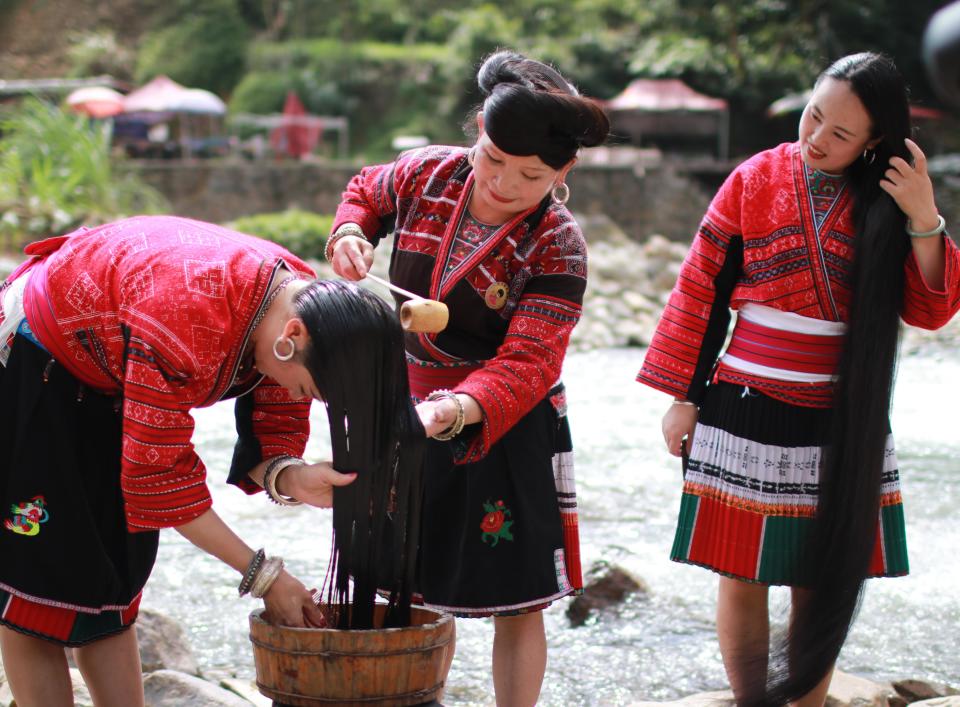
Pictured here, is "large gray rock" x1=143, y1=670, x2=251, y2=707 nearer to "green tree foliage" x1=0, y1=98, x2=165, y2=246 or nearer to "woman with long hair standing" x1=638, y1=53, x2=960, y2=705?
"woman with long hair standing" x1=638, y1=53, x2=960, y2=705

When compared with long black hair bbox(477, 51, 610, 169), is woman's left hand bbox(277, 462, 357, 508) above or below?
below

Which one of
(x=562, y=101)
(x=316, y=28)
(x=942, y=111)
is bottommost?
(x=562, y=101)

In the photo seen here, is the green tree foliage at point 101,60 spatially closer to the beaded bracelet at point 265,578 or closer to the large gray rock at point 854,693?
the large gray rock at point 854,693

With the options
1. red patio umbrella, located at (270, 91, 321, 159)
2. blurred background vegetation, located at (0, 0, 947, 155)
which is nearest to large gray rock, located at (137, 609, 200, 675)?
blurred background vegetation, located at (0, 0, 947, 155)

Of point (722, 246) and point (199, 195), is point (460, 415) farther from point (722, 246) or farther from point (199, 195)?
point (199, 195)

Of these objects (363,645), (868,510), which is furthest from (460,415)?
(868,510)

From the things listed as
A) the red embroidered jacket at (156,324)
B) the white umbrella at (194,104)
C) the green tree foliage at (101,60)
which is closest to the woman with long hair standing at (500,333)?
the red embroidered jacket at (156,324)

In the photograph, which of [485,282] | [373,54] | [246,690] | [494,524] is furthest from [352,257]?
[373,54]

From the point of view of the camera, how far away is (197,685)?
2922mm

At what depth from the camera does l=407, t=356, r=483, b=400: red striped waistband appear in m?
2.62

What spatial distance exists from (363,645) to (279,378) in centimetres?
52

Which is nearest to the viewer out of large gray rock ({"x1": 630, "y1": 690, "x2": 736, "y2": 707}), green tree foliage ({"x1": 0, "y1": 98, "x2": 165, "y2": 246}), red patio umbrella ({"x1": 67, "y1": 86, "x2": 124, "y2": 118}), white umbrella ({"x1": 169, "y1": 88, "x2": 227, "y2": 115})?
large gray rock ({"x1": 630, "y1": 690, "x2": 736, "y2": 707})

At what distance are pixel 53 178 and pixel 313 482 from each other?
42.2ft

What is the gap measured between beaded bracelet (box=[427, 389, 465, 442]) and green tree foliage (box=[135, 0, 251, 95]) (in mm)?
28804
